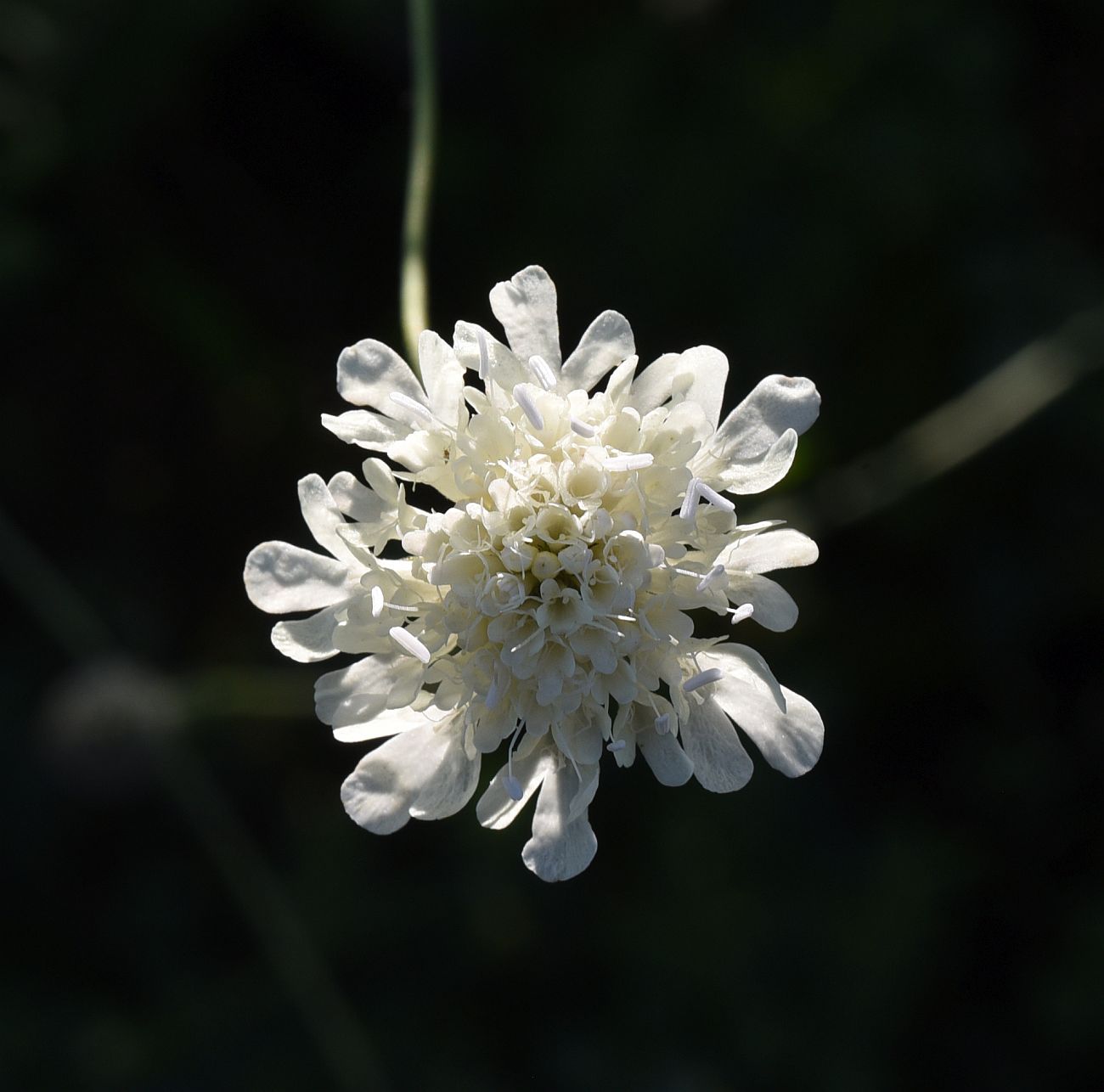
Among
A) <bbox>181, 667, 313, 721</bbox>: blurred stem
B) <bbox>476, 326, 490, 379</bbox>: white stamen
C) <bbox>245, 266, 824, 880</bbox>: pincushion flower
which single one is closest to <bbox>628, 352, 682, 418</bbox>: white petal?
<bbox>245, 266, 824, 880</bbox>: pincushion flower

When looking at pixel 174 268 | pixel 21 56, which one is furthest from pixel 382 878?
pixel 21 56

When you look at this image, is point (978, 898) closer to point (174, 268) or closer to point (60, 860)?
point (60, 860)

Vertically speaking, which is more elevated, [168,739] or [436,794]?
[168,739]

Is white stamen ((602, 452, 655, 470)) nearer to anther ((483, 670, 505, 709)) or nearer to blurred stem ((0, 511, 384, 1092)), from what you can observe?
anther ((483, 670, 505, 709))

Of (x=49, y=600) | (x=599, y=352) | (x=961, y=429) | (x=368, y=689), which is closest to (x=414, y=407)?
(x=599, y=352)

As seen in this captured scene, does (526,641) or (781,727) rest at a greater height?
(526,641)

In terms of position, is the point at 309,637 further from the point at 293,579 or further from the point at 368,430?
the point at 368,430
